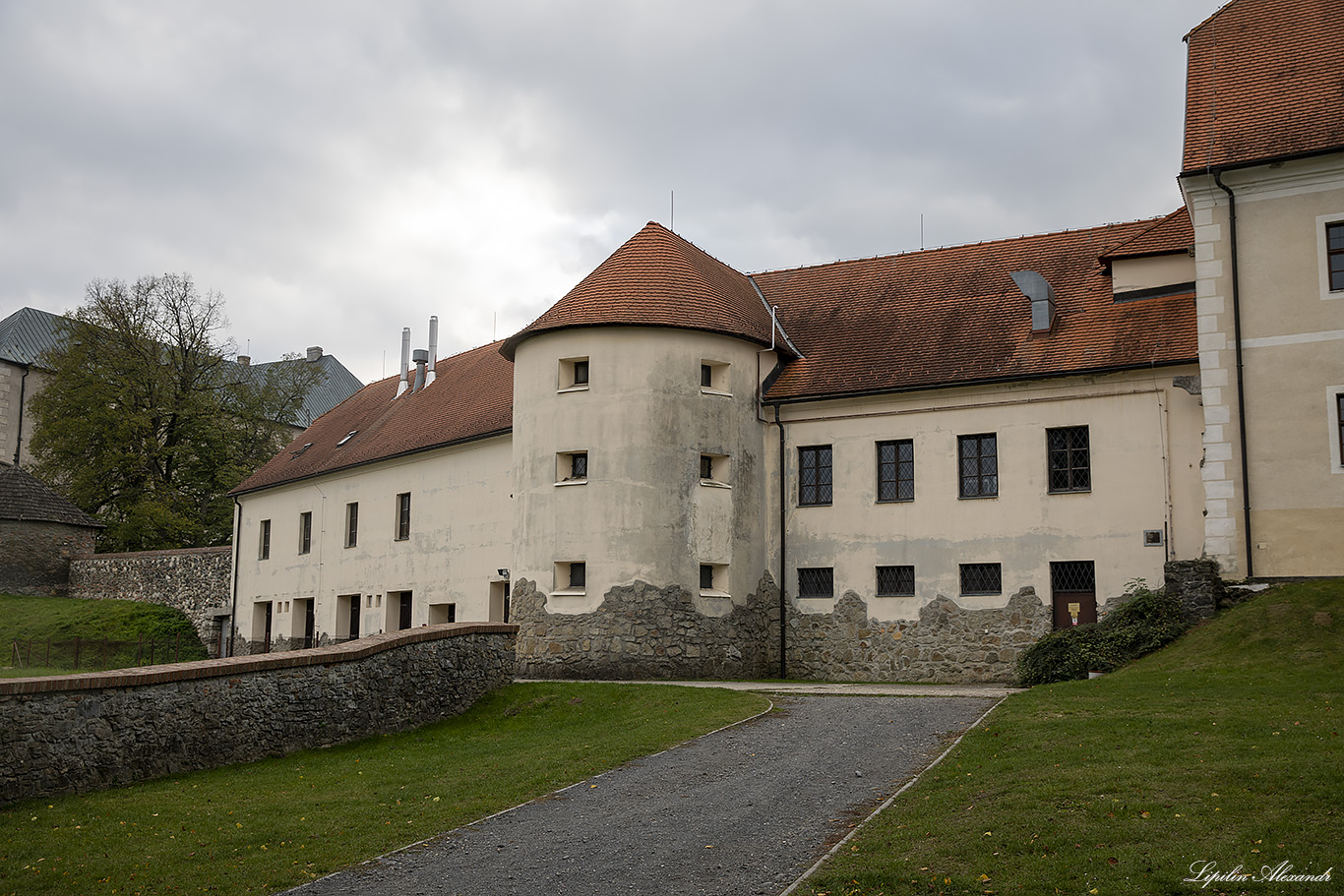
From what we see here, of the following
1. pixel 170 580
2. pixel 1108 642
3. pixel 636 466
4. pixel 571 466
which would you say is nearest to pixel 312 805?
pixel 1108 642

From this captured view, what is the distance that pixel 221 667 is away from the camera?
594 inches

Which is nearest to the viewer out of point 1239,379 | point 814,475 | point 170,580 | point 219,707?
point 219,707

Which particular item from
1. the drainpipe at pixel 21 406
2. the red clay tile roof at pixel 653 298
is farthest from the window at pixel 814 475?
the drainpipe at pixel 21 406

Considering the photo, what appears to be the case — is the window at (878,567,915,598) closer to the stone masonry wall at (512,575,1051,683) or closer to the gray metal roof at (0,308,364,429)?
the stone masonry wall at (512,575,1051,683)

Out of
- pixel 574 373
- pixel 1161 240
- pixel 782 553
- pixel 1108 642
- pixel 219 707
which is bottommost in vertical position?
pixel 219 707

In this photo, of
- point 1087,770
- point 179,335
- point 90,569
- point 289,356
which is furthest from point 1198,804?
point 289,356

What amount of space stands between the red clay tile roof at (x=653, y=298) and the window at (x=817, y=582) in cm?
519

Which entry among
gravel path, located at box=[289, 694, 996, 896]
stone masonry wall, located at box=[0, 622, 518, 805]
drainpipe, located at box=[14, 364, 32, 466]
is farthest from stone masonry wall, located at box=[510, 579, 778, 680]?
drainpipe, located at box=[14, 364, 32, 466]

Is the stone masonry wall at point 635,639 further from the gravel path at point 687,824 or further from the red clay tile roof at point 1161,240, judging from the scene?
the red clay tile roof at point 1161,240

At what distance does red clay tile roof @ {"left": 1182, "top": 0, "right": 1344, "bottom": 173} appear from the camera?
20094mm

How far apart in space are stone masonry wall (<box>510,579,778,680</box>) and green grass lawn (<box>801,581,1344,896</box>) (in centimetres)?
957

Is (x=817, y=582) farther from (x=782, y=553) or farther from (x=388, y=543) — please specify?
(x=388, y=543)

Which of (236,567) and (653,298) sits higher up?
(653,298)

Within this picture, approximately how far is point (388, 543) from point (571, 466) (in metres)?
9.37
